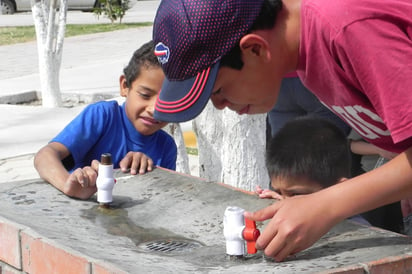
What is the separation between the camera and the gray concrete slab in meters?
2.18

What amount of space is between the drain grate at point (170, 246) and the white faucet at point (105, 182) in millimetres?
316

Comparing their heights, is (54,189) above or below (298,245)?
below

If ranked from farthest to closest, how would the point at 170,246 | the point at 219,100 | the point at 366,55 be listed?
the point at 170,246, the point at 219,100, the point at 366,55

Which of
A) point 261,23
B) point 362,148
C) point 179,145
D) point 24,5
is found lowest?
point 24,5

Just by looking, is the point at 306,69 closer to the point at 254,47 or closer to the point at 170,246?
the point at 254,47

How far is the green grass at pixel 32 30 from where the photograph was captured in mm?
15327

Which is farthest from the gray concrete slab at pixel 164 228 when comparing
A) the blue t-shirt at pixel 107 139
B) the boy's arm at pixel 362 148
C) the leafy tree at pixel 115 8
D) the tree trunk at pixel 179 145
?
the leafy tree at pixel 115 8

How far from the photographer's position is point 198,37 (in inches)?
85.3

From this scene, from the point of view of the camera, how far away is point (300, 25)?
85.9 inches

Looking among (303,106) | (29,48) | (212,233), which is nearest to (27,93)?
(29,48)

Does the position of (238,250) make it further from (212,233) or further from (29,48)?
(29,48)

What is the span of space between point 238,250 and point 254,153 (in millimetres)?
2066

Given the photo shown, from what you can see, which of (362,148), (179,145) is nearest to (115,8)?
(179,145)

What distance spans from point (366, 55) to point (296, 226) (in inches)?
16.8
